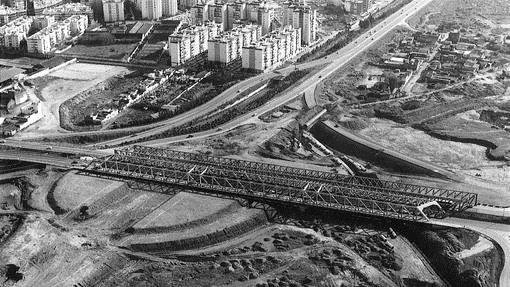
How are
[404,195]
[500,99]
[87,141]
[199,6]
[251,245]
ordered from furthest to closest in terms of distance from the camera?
[199,6], [500,99], [87,141], [404,195], [251,245]

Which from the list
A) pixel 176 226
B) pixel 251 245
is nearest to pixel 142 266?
pixel 176 226

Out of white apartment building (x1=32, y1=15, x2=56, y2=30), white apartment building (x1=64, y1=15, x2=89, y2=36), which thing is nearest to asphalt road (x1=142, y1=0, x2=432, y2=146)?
white apartment building (x1=64, y1=15, x2=89, y2=36)

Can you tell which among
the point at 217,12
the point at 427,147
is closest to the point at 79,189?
the point at 427,147

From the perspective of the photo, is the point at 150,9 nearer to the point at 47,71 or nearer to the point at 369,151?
the point at 47,71

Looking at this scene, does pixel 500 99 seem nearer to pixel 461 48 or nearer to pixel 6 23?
pixel 461 48

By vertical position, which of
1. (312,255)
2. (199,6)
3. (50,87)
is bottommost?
(312,255)

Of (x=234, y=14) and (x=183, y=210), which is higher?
(x=234, y=14)

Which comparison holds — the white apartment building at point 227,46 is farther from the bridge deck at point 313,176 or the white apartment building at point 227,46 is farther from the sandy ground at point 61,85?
the bridge deck at point 313,176
